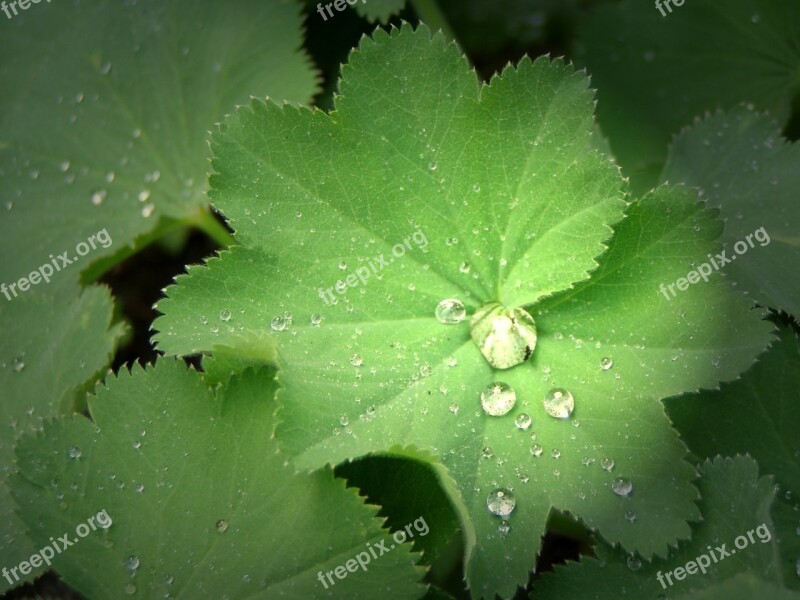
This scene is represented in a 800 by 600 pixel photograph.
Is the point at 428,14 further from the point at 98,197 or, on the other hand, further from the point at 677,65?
the point at 98,197

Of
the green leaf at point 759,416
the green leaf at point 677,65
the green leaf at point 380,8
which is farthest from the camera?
the green leaf at point 677,65

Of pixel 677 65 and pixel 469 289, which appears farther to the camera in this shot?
pixel 677 65

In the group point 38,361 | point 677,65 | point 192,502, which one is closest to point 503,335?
point 192,502

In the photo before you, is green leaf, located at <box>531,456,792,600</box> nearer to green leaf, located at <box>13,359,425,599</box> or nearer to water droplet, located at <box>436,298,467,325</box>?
green leaf, located at <box>13,359,425,599</box>

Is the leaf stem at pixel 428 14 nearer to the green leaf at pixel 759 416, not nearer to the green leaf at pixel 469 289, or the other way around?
the green leaf at pixel 469 289

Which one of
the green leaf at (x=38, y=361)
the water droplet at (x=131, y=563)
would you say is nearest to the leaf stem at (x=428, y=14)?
the green leaf at (x=38, y=361)

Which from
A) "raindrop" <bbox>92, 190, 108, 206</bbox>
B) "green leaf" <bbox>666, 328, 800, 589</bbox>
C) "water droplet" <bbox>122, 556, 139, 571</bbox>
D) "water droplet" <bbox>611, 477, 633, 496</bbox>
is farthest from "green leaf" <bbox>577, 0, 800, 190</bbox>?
"water droplet" <bbox>122, 556, 139, 571</bbox>

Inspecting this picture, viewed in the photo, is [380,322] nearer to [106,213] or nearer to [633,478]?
[633,478]
